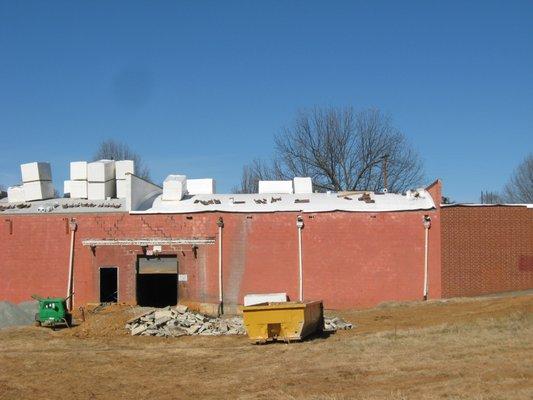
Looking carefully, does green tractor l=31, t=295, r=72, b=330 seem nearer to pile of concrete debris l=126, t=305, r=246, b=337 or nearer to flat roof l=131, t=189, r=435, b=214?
pile of concrete debris l=126, t=305, r=246, b=337

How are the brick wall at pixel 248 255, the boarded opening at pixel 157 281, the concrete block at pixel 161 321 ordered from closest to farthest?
1. the concrete block at pixel 161 321
2. the brick wall at pixel 248 255
3. the boarded opening at pixel 157 281

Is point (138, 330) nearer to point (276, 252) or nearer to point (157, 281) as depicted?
point (276, 252)

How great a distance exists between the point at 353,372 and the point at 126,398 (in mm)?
4661

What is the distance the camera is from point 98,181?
37.6 m

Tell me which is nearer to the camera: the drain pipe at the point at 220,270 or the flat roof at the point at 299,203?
the drain pipe at the point at 220,270

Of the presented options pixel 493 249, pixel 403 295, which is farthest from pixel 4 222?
pixel 493 249

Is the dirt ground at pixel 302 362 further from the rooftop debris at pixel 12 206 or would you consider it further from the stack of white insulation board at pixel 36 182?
the stack of white insulation board at pixel 36 182

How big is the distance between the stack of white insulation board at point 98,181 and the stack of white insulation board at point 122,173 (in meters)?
0.51

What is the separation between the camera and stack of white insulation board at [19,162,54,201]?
3778 centimetres

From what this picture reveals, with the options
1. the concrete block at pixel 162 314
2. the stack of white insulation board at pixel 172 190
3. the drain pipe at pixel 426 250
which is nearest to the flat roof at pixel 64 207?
the stack of white insulation board at pixel 172 190

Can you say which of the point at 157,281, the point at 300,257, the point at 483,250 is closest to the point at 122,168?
the point at 157,281

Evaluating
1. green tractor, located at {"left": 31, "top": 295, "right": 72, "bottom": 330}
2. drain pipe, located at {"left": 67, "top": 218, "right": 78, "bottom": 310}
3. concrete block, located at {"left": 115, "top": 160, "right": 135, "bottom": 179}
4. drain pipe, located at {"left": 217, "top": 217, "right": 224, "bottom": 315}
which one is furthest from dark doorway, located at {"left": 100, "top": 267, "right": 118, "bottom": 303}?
concrete block, located at {"left": 115, "top": 160, "right": 135, "bottom": 179}

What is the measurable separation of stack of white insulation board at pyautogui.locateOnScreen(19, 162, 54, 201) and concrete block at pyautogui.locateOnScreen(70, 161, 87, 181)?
54.5 inches

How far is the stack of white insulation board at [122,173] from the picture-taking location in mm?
38531
